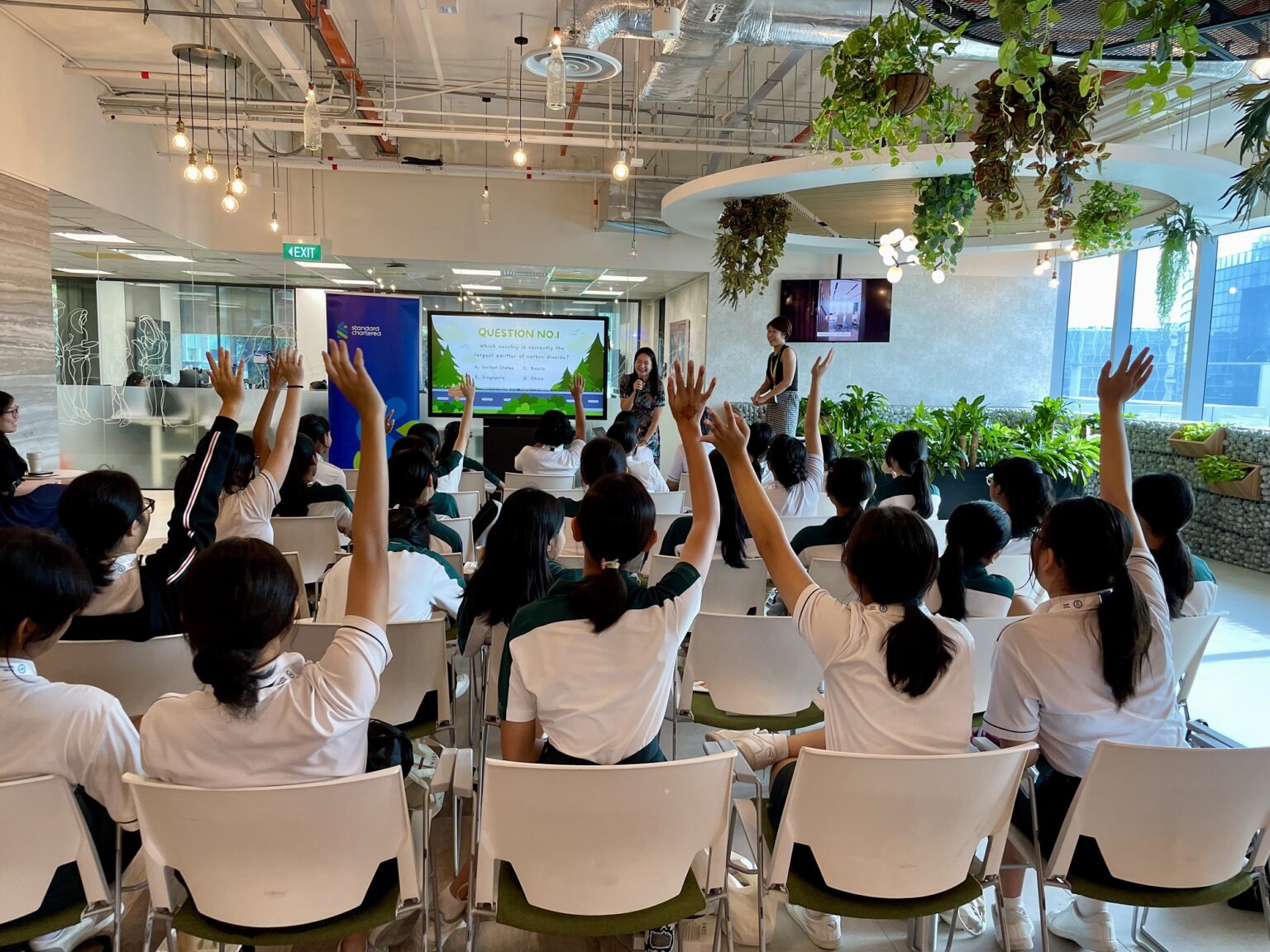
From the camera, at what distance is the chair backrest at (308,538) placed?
14.1ft

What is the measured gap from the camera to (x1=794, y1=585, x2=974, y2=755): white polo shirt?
1889 mm

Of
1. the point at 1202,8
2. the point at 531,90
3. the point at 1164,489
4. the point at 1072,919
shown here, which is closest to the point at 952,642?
the point at 1072,919

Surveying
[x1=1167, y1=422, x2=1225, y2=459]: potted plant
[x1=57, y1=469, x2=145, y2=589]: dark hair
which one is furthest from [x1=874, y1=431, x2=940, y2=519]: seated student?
[x1=1167, y1=422, x2=1225, y2=459]: potted plant

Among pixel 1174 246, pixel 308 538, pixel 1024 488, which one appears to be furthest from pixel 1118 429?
pixel 1174 246

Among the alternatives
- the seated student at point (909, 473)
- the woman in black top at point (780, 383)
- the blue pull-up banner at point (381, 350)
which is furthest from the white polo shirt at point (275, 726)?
the blue pull-up banner at point (381, 350)

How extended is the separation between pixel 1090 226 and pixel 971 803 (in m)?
6.77

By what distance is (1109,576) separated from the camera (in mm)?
2035

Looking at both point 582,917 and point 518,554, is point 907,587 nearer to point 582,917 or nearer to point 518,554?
point 582,917

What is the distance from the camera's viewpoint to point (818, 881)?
186cm

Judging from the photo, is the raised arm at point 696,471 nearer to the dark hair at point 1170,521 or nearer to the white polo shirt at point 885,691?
the white polo shirt at point 885,691

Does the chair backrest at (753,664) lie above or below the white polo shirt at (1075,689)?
below

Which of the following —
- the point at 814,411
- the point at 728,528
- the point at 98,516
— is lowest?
the point at 728,528

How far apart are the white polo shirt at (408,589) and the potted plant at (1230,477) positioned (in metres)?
7.06

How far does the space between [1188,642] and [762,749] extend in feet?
5.42
